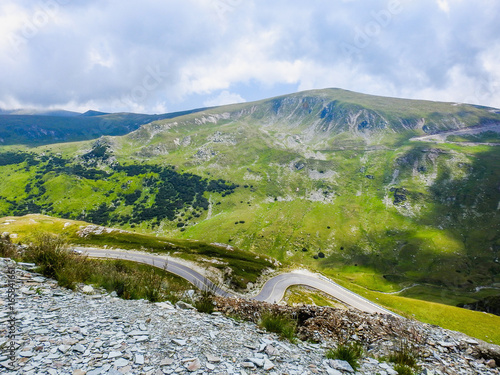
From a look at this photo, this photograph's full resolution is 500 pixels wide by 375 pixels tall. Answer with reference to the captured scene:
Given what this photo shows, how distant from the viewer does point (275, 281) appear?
6228 cm

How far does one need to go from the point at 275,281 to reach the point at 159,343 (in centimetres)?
6081

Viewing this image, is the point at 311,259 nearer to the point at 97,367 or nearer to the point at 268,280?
the point at 268,280

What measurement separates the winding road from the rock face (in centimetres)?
4374

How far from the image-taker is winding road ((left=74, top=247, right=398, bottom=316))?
172 ft

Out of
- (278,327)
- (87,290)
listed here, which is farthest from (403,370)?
(87,290)

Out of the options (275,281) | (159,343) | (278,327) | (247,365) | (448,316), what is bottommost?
(275,281)

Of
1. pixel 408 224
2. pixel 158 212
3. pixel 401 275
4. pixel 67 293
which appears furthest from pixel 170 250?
pixel 408 224

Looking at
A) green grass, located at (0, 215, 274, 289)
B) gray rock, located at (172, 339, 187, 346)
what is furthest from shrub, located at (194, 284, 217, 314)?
green grass, located at (0, 215, 274, 289)

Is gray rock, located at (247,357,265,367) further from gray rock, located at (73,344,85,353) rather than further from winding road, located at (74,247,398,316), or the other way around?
winding road, located at (74,247,398,316)

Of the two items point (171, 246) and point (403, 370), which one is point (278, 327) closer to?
point (403, 370)

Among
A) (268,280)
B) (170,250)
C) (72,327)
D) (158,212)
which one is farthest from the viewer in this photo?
(158,212)

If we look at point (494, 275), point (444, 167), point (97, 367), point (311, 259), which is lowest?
point (311, 259)

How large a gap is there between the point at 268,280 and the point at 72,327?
61825 millimetres

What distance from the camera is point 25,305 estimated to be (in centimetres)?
776
